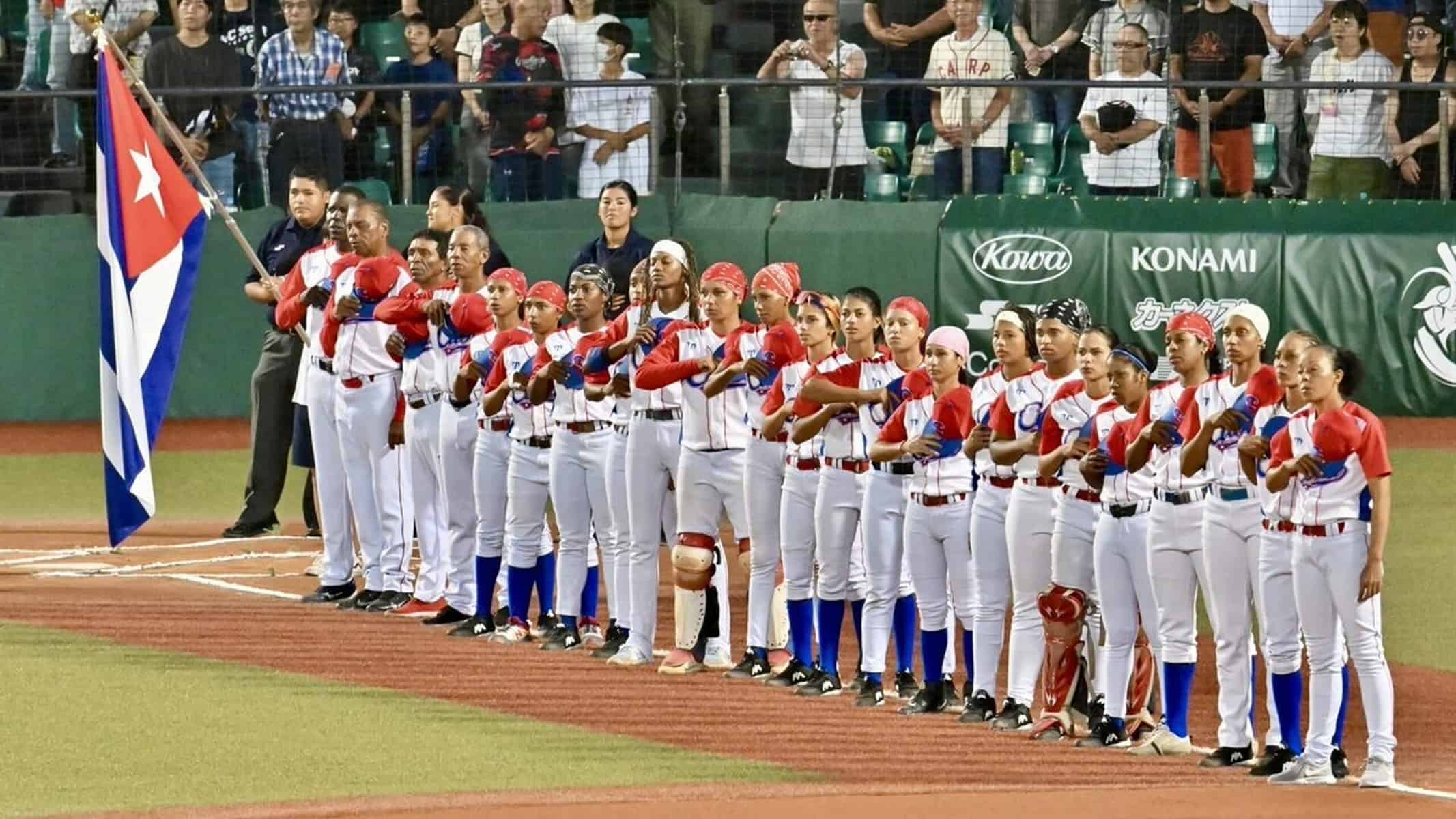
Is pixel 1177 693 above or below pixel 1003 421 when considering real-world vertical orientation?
below

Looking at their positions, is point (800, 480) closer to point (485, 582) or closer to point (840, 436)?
point (840, 436)

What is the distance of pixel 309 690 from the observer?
9.66 meters

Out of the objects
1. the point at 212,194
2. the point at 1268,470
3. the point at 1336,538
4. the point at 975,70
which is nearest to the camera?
the point at 1336,538

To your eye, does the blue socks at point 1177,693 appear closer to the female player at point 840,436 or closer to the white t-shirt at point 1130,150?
the female player at point 840,436

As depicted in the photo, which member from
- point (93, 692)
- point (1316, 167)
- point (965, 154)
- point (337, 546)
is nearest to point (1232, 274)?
point (1316, 167)

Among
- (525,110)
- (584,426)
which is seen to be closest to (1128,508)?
(584,426)

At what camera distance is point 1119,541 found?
8633mm

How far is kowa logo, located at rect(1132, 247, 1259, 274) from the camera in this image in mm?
17375

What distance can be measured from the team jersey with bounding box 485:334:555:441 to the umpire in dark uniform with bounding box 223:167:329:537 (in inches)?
101

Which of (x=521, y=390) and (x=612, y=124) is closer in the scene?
(x=521, y=390)

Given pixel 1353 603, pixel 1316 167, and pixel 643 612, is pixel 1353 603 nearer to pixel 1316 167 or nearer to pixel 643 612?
pixel 643 612

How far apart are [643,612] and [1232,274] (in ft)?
27.2

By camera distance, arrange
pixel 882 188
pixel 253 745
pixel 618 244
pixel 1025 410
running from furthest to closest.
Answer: pixel 882 188 → pixel 618 244 → pixel 1025 410 → pixel 253 745

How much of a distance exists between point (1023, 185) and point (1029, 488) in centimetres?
947
